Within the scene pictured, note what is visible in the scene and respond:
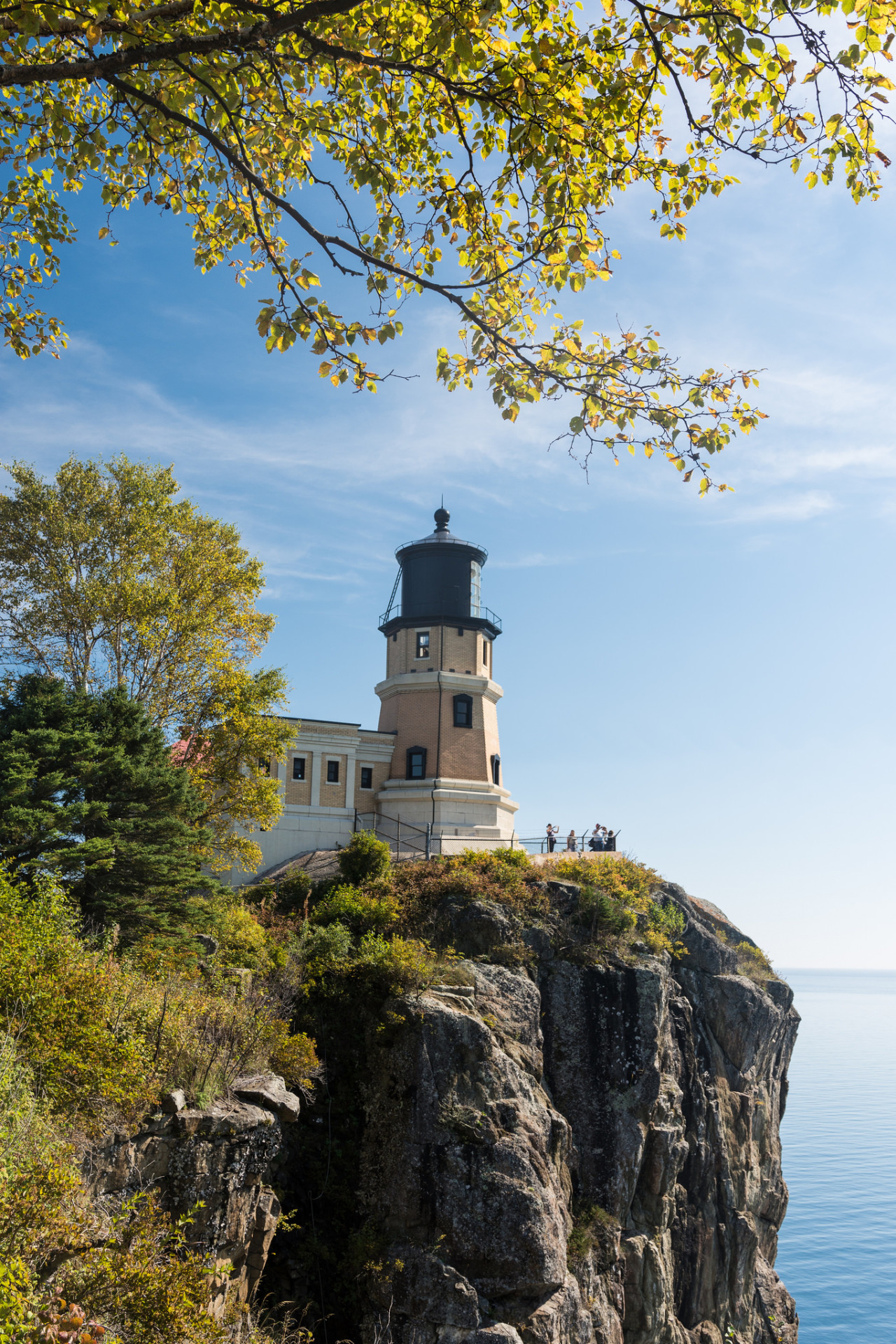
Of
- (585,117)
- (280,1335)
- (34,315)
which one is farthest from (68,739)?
(585,117)

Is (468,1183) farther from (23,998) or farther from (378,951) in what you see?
(23,998)

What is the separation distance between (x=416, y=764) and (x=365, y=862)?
45.1ft

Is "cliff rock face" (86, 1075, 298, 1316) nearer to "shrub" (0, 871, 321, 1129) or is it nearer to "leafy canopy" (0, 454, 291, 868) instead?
"shrub" (0, 871, 321, 1129)

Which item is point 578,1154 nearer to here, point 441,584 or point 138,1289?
point 138,1289

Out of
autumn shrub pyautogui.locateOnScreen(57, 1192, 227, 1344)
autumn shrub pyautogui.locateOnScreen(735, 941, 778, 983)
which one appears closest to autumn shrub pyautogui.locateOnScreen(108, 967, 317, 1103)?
autumn shrub pyautogui.locateOnScreen(57, 1192, 227, 1344)

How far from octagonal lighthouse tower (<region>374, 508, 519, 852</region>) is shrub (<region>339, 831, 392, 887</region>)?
429 inches

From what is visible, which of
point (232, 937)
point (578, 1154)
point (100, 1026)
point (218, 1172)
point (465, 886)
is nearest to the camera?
point (100, 1026)

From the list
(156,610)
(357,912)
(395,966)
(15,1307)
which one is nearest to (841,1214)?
(357,912)

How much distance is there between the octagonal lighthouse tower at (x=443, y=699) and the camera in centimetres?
3575

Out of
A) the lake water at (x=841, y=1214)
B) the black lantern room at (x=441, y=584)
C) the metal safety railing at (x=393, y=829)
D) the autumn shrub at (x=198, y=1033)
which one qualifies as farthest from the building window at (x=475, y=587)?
the lake water at (x=841, y=1214)

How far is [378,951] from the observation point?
17594 mm

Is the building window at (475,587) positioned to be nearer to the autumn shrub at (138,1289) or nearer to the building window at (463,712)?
the building window at (463,712)

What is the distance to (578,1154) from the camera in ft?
61.9

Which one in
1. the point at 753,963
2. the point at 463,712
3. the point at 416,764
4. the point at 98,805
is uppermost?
the point at 463,712
